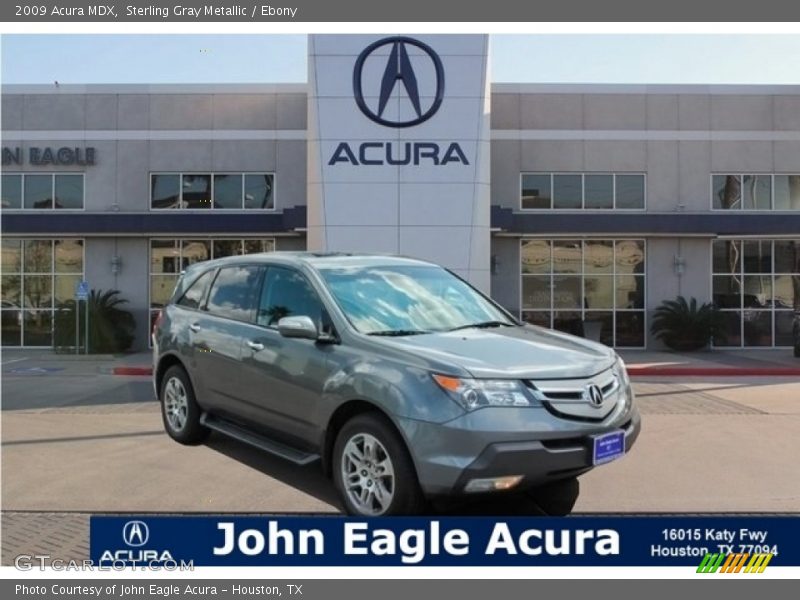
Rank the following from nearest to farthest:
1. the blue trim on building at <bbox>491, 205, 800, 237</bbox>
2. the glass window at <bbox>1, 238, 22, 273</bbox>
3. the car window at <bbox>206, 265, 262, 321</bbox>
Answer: the car window at <bbox>206, 265, 262, 321</bbox>, the blue trim on building at <bbox>491, 205, 800, 237</bbox>, the glass window at <bbox>1, 238, 22, 273</bbox>

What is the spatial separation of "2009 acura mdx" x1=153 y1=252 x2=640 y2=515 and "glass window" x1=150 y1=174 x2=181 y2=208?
1679 centimetres

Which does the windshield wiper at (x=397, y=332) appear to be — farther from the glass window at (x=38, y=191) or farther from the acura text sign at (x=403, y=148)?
the glass window at (x=38, y=191)

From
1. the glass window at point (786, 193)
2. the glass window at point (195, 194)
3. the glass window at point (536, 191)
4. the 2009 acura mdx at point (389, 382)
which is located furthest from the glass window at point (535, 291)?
the 2009 acura mdx at point (389, 382)

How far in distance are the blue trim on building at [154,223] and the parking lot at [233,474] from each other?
462 inches

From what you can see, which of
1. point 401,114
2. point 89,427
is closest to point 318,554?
point 89,427

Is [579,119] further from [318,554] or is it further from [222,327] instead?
[318,554]

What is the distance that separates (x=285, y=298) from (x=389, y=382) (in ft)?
5.53

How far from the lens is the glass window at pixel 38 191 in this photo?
23.2m

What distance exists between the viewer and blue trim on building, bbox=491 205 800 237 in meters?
22.2

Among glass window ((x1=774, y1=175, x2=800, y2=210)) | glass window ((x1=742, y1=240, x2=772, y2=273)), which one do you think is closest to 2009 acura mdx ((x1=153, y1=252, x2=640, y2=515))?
glass window ((x1=742, y1=240, x2=772, y2=273))

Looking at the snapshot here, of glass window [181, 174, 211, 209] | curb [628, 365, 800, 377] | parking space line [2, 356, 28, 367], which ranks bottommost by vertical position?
curb [628, 365, 800, 377]

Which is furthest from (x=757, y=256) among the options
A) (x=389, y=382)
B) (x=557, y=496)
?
(x=389, y=382)

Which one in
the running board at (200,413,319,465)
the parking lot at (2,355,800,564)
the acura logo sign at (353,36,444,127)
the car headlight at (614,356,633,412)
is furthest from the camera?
the acura logo sign at (353,36,444,127)

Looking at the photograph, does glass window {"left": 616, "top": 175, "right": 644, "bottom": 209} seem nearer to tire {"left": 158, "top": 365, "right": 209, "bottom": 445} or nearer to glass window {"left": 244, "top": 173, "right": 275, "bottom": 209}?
glass window {"left": 244, "top": 173, "right": 275, "bottom": 209}
